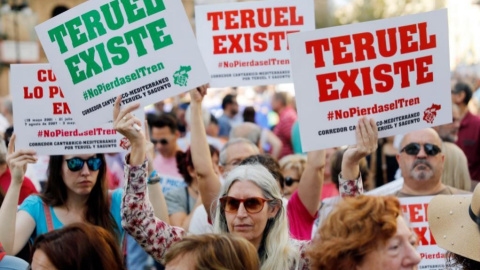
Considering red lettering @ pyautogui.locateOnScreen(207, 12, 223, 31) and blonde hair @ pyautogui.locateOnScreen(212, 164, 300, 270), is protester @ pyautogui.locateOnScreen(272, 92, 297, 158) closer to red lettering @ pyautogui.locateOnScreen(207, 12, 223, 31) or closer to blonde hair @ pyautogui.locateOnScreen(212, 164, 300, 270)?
red lettering @ pyautogui.locateOnScreen(207, 12, 223, 31)

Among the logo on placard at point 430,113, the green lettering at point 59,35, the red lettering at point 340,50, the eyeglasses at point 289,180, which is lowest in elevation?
the eyeglasses at point 289,180

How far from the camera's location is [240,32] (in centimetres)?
689

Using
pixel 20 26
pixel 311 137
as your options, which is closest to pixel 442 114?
pixel 311 137

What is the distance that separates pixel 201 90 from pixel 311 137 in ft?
4.09

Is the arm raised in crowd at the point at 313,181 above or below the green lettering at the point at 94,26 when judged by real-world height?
below

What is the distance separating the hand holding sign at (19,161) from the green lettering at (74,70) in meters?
0.58

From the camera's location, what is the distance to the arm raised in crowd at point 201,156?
19.3 feet

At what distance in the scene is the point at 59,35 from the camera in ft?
17.8

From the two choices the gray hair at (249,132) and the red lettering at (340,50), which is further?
the gray hair at (249,132)

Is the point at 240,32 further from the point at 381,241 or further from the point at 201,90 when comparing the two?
the point at 381,241

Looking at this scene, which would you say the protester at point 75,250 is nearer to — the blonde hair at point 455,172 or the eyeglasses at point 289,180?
the eyeglasses at point 289,180

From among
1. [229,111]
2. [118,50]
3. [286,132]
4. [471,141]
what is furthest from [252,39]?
[229,111]

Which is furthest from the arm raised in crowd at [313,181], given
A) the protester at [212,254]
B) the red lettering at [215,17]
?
the protester at [212,254]

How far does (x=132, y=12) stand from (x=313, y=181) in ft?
4.82
